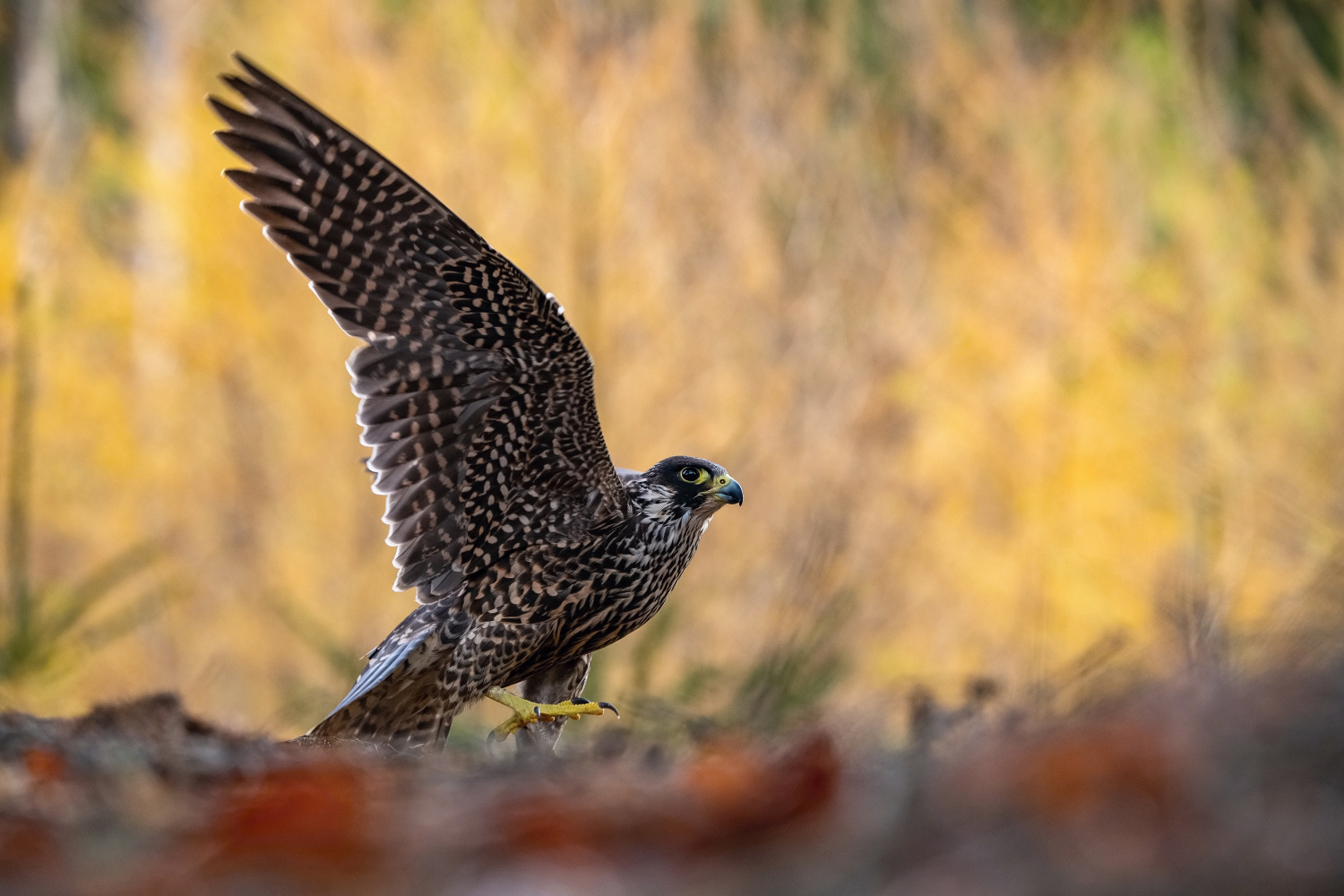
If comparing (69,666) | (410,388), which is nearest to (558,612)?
(410,388)

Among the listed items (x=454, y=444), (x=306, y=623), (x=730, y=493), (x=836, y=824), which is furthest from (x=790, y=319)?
(x=836, y=824)

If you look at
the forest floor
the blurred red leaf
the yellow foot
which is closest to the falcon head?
the yellow foot

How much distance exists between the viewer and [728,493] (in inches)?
173

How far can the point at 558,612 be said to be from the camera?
4113mm

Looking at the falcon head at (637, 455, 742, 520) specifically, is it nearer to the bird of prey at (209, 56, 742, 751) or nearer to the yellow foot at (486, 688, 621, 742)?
the bird of prey at (209, 56, 742, 751)

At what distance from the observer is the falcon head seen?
4305 millimetres

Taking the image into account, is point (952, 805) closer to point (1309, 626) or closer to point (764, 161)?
point (1309, 626)

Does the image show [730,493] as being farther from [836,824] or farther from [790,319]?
[790,319]

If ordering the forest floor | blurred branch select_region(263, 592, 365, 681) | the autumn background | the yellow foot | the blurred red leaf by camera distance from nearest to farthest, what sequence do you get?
the forest floor, the blurred red leaf, the yellow foot, blurred branch select_region(263, 592, 365, 681), the autumn background

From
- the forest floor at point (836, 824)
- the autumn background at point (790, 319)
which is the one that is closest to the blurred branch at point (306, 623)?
the autumn background at point (790, 319)

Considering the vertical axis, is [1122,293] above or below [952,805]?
above

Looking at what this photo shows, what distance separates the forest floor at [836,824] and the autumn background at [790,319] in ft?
23.0

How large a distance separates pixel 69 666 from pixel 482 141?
17.5 ft

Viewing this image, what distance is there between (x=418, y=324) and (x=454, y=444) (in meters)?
0.35
